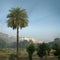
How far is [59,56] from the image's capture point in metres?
58.0

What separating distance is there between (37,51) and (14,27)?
7.68 metres

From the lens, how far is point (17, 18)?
54719 mm

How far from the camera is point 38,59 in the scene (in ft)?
177

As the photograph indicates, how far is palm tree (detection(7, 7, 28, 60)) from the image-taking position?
5452 cm

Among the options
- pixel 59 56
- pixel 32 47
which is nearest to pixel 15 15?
pixel 32 47

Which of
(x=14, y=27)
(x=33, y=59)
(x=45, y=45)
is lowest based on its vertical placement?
(x=33, y=59)

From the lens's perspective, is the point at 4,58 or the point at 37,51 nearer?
the point at 4,58

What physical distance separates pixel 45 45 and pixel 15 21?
30.4ft

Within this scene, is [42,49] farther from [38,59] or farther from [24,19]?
[24,19]

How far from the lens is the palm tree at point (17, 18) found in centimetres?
5452

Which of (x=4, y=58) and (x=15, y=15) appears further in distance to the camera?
(x=15, y=15)

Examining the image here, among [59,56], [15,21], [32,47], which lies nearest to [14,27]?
[15,21]

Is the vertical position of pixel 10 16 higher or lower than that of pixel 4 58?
higher

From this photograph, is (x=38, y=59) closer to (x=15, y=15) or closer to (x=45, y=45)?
(x=45, y=45)
